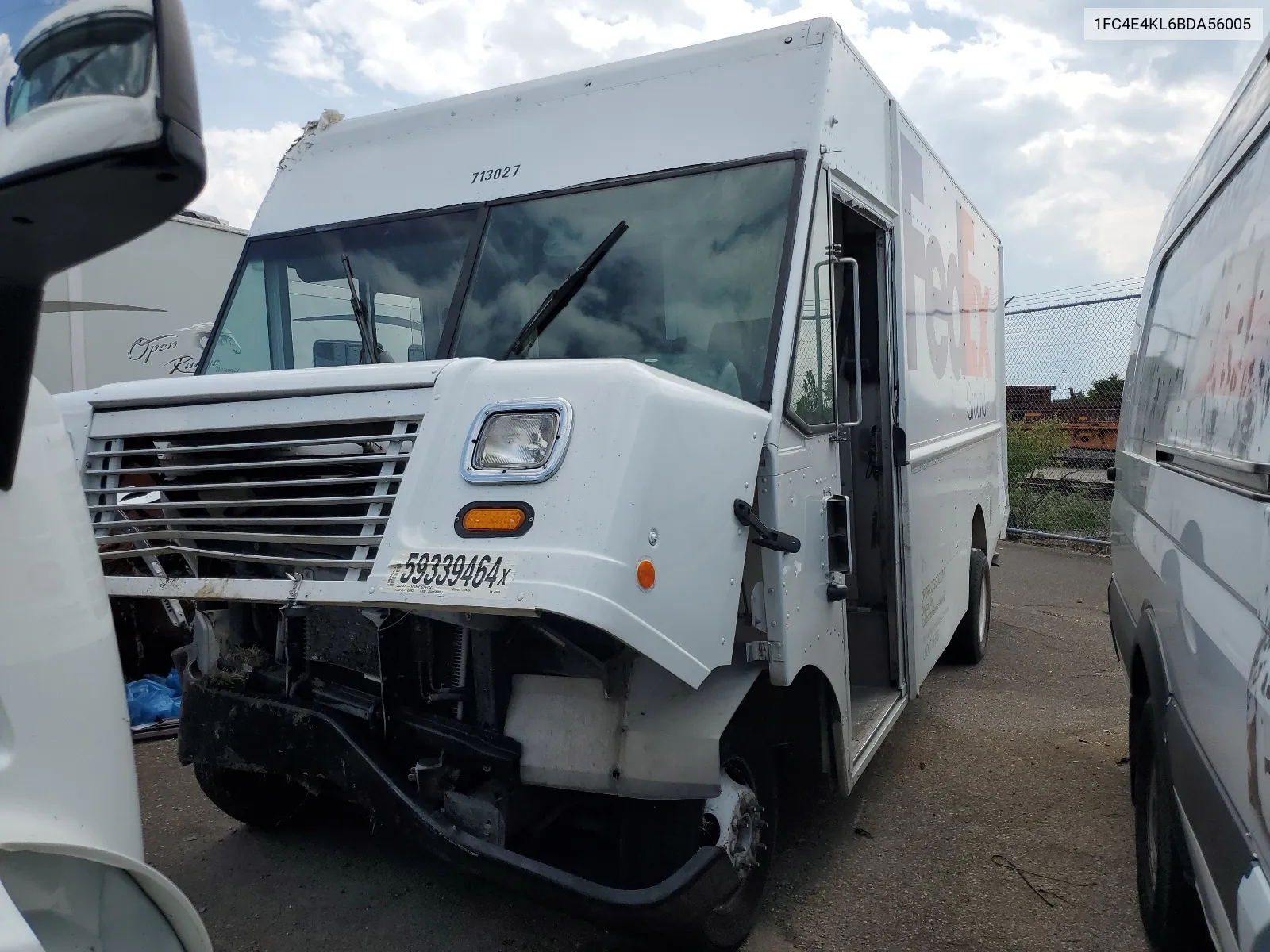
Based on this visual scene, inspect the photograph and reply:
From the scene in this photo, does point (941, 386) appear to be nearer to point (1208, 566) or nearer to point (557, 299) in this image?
point (557, 299)

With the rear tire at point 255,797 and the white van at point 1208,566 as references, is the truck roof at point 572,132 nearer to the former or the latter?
the white van at point 1208,566

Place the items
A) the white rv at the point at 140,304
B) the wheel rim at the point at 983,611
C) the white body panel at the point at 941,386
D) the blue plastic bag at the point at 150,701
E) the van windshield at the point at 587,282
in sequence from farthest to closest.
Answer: the white rv at the point at 140,304, the wheel rim at the point at 983,611, the blue plastic bag at the point at 150,701, the white body panel at the point at 941,386, the van windshield at the point at 587,282

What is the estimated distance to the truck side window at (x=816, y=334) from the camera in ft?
10.8

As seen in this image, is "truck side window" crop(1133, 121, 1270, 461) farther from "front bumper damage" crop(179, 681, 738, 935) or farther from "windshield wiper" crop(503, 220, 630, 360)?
"windshield wiper" crop(503, 220, 630, 360)

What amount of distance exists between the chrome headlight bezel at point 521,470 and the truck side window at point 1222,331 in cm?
151

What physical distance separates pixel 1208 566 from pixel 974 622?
425 cm

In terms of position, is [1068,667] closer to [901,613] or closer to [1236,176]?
[901,613]

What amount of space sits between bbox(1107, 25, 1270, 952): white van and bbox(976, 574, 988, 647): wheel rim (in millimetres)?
2639

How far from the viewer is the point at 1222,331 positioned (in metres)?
2.56

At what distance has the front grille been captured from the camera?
8.49 feet

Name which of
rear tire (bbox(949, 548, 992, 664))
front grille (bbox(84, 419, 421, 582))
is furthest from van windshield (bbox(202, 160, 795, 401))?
rear tire (bbox(949, 548, 992, 664))

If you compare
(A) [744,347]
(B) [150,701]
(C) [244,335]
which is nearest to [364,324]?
(C) [244,335]

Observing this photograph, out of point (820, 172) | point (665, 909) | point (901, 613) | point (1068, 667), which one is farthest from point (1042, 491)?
point (665, 909)

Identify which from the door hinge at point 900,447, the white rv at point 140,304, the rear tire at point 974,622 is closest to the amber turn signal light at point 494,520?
the door hinge at point 900,447
